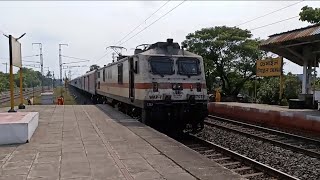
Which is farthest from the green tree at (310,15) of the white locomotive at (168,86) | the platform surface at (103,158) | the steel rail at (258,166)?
the platform surface at (103,158)

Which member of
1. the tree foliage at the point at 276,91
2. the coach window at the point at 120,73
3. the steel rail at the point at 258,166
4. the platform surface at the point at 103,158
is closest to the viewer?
the platform surface at the point at 103,158

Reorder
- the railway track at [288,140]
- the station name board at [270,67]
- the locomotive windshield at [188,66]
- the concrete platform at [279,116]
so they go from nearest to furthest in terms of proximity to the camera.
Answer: the railway track at [288,140], the locomotive windshield at [188,66], the concrete platform at [279,116], the station name board at [270,67]

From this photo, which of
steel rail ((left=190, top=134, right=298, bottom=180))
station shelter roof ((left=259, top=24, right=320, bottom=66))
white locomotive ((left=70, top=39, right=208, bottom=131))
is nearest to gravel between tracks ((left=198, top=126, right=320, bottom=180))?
steel rail ((left=190, top=134, right=298, bottom=180))

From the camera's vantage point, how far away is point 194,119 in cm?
1276

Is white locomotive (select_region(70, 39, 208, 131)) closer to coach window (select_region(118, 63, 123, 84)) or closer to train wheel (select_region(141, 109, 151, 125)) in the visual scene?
train wheel (select_region(141, 109, 151, 125))

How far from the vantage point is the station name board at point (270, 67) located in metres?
23.0

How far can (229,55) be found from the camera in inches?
1401

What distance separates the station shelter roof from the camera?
16000 mm

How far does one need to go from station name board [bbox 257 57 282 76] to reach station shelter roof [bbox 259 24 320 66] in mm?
1985

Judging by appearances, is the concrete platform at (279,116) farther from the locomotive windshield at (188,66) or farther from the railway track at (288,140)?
the locomotive windshield at (188,66)

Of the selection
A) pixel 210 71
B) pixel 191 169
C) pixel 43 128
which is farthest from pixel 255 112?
pixel 210 71

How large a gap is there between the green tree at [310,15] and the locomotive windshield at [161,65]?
48.7 feet

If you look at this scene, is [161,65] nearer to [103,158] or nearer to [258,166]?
[258,166]

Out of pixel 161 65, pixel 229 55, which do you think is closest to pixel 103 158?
pixel 161 65
